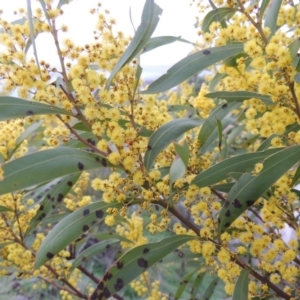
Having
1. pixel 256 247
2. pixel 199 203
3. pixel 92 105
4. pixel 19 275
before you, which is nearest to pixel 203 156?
pixel 199 203

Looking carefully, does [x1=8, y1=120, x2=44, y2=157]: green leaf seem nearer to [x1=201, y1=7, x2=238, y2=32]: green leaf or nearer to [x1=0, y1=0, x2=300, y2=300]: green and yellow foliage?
[x1=0, y1=0, x2=300, y2=300]: green and yellow foliage

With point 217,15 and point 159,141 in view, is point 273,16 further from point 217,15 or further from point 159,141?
point 159,141

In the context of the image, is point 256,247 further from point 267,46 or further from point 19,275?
point 19,275

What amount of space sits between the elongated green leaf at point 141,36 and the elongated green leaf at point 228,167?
0.33m

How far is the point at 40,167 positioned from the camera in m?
0.89

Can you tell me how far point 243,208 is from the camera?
3.16ft

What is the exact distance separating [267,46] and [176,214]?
1.46ft

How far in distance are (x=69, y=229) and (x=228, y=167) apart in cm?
43

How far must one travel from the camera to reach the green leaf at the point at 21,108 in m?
0.90

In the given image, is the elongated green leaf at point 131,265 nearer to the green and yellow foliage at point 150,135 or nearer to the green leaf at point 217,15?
the green and yellow foliage at point 150,135

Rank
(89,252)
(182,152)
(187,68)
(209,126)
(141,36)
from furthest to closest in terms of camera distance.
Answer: (89,252) < (209,126) < (187,68) < (141,36) < (182,152)

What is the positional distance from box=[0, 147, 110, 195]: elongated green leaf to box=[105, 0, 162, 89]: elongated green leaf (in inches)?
7.3

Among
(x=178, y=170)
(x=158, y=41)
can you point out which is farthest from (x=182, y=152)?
(x=158, y=41)

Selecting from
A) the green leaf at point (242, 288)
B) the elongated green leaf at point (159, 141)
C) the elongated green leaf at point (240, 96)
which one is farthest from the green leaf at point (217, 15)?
the green leaf at point (242, 288)
